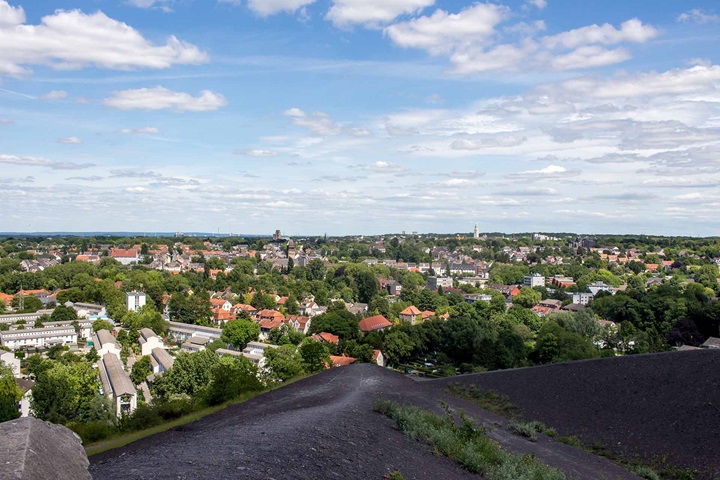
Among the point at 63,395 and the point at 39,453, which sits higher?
the point at 39,453

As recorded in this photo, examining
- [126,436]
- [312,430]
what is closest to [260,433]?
[312,430]

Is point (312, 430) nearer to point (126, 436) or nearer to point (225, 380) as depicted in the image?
point (126, 436)

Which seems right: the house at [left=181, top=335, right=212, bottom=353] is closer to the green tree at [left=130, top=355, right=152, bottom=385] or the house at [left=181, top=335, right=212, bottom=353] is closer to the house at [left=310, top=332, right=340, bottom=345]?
the house at [left=310, top=332, right=340, bottom=345]

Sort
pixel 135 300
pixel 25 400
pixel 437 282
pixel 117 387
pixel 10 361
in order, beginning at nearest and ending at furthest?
pixel 25 400 < pixel 117 387 < pixel 10 361 < pixel 135 300 < pixel 437 282

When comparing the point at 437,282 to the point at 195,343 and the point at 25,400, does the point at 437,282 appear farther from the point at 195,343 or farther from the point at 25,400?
the point at 25,400

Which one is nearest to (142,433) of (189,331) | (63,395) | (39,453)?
(39,453)
